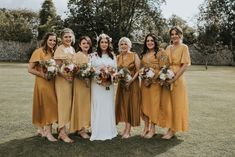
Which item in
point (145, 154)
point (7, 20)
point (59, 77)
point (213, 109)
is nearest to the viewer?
point (145, 154)

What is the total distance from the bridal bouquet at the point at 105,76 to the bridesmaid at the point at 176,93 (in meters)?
1.28

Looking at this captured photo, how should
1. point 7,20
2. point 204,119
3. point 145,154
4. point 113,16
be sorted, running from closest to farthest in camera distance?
point 145,154, point 204,119, point 113,16, point 7,20

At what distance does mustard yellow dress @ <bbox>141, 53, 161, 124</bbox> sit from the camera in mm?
9250

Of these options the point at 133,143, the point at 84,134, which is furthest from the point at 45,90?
the point at 133,143

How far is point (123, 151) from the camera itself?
8.19 m

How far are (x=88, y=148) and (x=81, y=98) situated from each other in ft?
3.99

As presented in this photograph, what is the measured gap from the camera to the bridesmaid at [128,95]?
9.30 metres

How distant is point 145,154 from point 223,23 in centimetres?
5278

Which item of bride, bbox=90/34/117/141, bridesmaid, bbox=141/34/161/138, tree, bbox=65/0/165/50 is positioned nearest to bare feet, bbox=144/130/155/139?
bridesmaid, bbox=141/34/161/138

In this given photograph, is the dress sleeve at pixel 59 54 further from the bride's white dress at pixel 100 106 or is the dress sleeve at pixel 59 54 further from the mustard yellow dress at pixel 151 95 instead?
the mustard yellow dress at pixel 151 95

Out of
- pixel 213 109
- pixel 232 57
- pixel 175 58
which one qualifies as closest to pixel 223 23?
pixel 232 57

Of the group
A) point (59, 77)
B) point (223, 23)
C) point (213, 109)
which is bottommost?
point (213, 109)

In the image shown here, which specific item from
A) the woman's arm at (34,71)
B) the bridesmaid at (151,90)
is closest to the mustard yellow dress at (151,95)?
the bridesmaid at (151,90)

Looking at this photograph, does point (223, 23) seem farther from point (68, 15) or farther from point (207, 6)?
point (68, 15)
